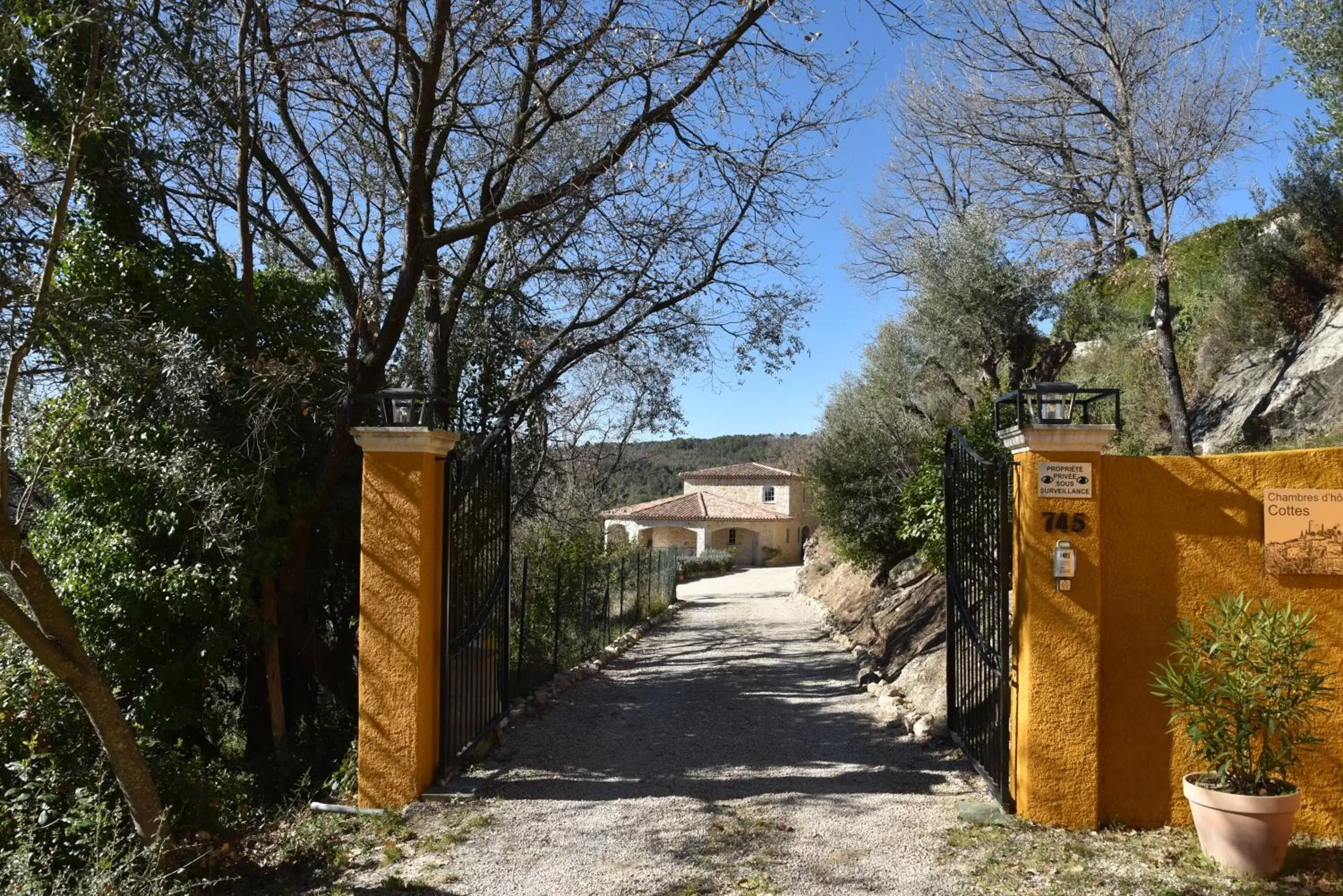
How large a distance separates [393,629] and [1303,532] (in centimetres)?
575

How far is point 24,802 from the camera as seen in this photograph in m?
6.25

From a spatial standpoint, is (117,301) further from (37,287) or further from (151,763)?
(151,763)

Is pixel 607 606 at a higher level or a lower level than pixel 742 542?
higher

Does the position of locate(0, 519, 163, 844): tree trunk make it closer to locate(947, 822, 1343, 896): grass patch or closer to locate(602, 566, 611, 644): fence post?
locate(947, 822, 1343, 896): grass patch

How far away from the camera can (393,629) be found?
20.4 feet

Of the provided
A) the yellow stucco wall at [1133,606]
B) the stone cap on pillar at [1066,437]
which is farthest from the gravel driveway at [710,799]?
the stone cap on pillar at [1066,437]

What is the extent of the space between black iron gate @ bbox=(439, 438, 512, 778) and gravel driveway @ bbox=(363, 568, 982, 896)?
39 centimetres

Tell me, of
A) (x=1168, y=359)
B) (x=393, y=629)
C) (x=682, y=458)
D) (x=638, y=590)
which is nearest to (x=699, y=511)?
(x=682, y=458)

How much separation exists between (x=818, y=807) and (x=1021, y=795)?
51.7 inches

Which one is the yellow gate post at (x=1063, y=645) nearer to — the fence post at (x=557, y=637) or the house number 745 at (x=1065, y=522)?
the house number 745 at (x=1065, y=522)

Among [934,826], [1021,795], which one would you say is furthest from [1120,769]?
[934,826]

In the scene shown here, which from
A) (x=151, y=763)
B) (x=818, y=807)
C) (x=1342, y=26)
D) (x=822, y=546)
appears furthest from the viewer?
(x=822, y=546)

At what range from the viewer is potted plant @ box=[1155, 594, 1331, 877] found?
4.82 meters

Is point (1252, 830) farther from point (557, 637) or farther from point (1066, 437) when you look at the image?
point (557, 637)
